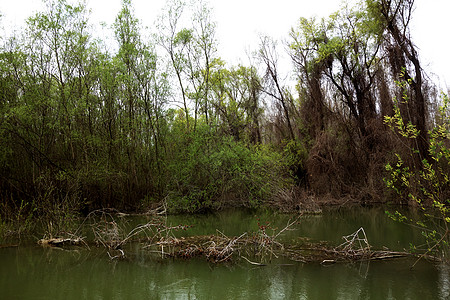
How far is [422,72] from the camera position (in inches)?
632

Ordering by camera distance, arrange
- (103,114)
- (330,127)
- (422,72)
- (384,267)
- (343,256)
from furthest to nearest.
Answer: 1. (330,127)
2. (103,114)
3. (422,72)
4. (343,256)
5. (384,267)

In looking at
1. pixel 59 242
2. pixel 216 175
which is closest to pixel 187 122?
pixel 216 175

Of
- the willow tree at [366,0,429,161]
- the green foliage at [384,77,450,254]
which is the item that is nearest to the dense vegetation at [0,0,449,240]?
the willow tree at [366,0,429,161]

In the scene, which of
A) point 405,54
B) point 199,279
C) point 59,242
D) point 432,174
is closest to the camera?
point 432,174

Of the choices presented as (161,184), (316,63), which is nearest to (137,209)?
(161,184)

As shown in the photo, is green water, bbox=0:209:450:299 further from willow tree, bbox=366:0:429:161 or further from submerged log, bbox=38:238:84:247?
willow tree, bbox=366:0:429:161

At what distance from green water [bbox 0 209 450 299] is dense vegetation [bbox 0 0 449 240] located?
3011 millimetres

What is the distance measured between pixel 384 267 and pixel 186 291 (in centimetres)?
387

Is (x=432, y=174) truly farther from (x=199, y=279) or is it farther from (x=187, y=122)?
(x=187, y=122)

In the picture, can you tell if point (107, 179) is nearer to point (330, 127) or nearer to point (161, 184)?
point (161, 184)

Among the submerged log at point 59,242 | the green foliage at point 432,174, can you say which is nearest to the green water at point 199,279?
the submerged log at point 59,242

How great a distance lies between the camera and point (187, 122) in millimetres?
20188

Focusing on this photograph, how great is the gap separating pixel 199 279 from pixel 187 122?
48.6 feet

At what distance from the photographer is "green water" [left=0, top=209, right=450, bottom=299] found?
522cm
